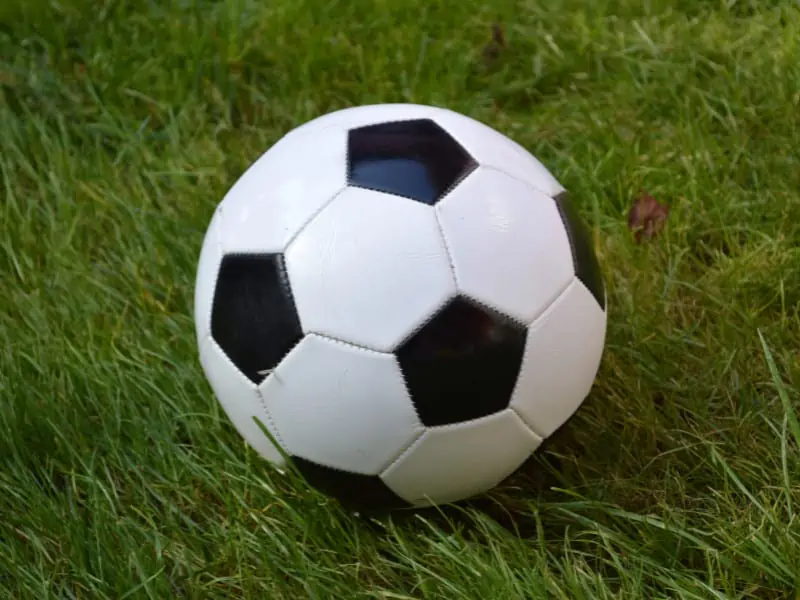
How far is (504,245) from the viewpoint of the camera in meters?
1.36

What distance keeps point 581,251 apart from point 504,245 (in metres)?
0.20

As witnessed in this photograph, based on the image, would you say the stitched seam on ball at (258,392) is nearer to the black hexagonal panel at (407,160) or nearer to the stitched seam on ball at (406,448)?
the stitched seam on ball at (406,448)

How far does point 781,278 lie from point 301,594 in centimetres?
125

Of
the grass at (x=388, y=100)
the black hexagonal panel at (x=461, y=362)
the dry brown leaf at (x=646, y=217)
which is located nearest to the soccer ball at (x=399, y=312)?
the black hexagonal panel at (x=461, y=362)

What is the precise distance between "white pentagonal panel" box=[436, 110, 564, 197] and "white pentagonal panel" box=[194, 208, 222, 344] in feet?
1.45

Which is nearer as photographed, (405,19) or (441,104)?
(441,104)

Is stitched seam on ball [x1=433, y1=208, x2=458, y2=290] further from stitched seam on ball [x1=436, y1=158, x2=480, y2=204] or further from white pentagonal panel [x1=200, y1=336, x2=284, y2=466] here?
white pentagonal panel [x1=200, y1=336, x2=284, y2=466]

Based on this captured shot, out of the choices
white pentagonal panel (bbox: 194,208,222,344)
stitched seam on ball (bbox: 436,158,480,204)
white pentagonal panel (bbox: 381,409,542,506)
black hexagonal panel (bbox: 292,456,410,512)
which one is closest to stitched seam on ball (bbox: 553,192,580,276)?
stitched seam on ball (bbox: 436,158,480,204)

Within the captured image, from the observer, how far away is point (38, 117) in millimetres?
2568

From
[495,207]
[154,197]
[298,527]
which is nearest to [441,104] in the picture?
[154,197]

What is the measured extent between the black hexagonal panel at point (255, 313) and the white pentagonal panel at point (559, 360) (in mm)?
370

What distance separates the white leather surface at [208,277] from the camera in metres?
1.48

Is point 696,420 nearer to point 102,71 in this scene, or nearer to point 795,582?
point 795,582

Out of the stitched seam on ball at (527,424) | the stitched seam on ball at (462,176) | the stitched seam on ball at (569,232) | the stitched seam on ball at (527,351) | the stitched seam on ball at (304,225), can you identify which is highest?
the stitched seam on ball at (462,176)
